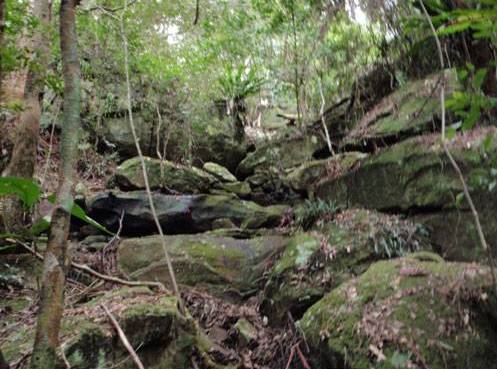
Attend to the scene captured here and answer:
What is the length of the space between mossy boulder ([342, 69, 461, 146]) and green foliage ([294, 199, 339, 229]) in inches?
59.5

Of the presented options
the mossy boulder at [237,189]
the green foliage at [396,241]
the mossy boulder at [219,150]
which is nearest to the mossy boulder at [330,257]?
the green foliage at [396,241]

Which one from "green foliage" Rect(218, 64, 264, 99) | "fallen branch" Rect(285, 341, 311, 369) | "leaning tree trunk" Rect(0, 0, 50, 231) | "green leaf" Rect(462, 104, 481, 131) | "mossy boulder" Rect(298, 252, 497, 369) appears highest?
"green foliage" Rect(218, 64, 264, 99)

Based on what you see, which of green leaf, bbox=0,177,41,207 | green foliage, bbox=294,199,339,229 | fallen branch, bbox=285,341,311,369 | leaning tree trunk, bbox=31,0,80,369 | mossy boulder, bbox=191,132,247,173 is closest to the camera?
leaning tree trunk, bbox=31,0,80,369

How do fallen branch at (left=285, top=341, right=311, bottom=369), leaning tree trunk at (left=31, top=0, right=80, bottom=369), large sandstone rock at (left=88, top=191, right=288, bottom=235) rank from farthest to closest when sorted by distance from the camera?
large sandstone rock at (left=88, top=191, right=288, bottom=235) < fallen branch at (left=285, top=341, right=311, bottom=369) < leaning tree trunk at (left=31, top=0, right=80, bottom=369)

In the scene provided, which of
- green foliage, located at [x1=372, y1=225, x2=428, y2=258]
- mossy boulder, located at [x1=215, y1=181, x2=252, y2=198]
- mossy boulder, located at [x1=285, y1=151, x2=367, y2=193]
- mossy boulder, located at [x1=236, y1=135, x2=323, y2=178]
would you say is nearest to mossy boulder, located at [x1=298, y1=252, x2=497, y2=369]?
green foliage, located at [x1=372, y1=225, x2=428, y2=258]

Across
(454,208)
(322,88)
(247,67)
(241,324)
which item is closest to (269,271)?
(241,324)

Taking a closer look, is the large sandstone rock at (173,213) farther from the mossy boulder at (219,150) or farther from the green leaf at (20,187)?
the green leaf at (20,187)

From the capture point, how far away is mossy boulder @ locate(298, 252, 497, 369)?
292 cm

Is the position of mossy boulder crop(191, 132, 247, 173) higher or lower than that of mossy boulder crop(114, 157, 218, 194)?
higher

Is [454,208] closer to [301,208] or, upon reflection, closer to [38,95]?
[301,208]

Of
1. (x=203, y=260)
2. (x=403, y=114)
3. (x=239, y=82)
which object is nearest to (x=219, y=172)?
(x=239, y=82)

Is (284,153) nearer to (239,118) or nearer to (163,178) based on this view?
(239,118)

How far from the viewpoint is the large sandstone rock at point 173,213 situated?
22.2 ft

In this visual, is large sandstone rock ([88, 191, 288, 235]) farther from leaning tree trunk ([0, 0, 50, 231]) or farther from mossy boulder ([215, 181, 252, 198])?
leaning tree trunk ([0, 0, 50, 231])
